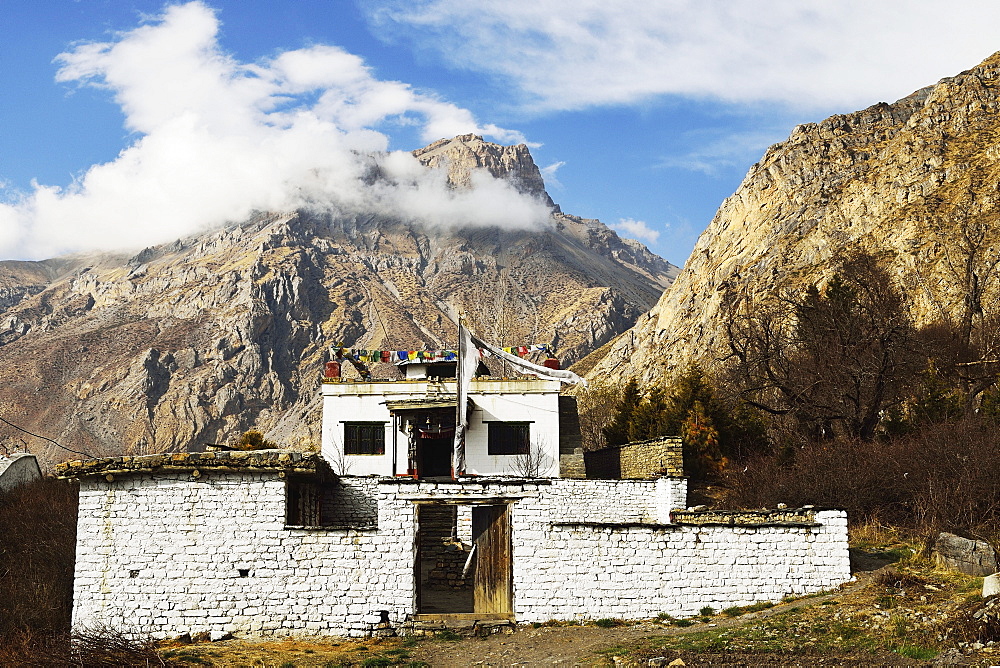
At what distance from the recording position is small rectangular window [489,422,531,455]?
100.0ft

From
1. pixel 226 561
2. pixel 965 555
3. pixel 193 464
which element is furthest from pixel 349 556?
pixel 965 555

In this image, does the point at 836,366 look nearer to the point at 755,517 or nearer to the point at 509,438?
the point at 509,438

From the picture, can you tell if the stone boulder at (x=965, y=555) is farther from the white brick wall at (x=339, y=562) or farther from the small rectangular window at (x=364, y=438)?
the small rectangular window at (x=364, y=438)

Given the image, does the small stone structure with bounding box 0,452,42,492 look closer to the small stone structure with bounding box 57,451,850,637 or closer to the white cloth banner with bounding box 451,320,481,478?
the small stone structure with bounding box 57,451,850,637

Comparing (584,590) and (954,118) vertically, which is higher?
(954,118)

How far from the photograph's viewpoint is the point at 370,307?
192 m

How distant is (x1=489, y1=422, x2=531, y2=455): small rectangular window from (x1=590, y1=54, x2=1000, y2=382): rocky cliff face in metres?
39.6

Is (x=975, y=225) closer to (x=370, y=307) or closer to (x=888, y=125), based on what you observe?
(x=888, y=125)

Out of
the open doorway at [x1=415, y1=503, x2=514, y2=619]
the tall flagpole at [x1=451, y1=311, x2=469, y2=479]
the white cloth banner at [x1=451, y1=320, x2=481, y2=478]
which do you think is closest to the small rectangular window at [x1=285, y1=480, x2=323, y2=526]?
the open doorway at [x1=415, y1=503, x2=514, y2=619]

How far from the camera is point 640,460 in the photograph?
26406mm

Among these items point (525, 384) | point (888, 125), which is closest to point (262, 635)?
point (525, 384)

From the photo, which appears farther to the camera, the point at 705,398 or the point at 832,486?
the point at 705,398

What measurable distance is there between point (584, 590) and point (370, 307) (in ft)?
584

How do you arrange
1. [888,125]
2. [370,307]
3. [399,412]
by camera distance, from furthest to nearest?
[370,307] → [888,125] → [399,412]
